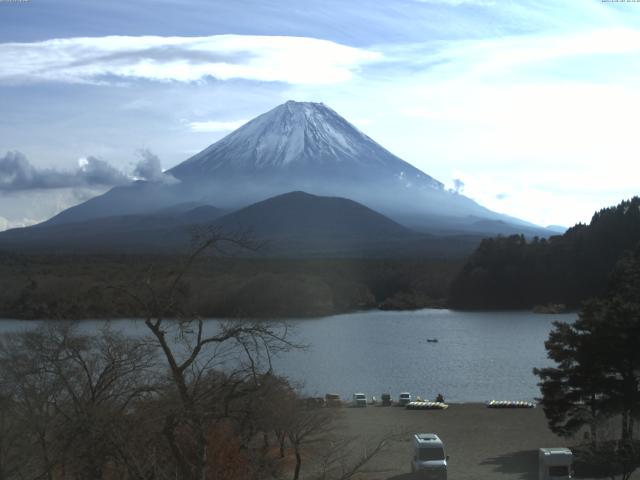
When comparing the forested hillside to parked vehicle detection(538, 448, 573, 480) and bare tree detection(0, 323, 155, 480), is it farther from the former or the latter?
bare tree detection(0, 323, 155, 480)

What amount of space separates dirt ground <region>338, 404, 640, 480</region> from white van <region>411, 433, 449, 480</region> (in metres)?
0.35

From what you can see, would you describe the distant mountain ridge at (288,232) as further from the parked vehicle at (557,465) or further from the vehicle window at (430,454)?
the parked vehicle at (557,465)

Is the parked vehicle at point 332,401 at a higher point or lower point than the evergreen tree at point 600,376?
lower

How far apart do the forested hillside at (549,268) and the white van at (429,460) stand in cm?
4411

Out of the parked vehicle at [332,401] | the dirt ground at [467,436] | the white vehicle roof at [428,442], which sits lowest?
the dirt ground at [467,436]

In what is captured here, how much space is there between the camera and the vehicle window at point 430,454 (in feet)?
36.7

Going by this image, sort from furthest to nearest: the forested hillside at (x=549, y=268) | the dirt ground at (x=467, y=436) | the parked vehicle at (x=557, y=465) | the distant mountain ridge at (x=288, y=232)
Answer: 1. the distant mountain ridge at (x=288, y=232)
2. the forested hillside at (x=549, y=268)
3. the dirt ground at (x=467, y=436)
4. the parked vehicle at (x=557, y=465)

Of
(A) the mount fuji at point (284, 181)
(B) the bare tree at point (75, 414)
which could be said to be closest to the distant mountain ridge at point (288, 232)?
(A) the mount fuji at point (284, 181)

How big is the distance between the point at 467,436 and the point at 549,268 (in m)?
42.9

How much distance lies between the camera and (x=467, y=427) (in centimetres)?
1521

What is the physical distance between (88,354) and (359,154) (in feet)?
390

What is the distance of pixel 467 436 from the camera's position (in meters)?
14.4

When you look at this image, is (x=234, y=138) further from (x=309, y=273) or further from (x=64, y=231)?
(x=309, y=273)

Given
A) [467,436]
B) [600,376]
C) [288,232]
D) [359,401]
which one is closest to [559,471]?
[600,376]
